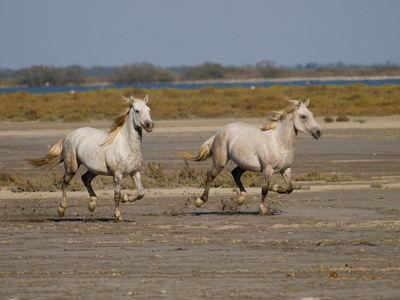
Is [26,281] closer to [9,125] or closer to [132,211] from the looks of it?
[132,211]

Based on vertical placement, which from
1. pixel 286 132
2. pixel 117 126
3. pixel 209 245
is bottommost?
pixel 209 245

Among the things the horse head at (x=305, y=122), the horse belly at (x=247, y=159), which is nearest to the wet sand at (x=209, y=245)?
the horse belly at (x=247, y=159)

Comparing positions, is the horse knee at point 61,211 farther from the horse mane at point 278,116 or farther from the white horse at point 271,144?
the horse mane at point 278,116

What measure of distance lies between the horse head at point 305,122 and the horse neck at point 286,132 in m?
0.09

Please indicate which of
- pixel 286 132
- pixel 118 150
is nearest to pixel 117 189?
pixel 118 150

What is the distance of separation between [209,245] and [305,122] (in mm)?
3417

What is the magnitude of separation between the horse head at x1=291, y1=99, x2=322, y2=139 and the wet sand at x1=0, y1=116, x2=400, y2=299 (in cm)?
140

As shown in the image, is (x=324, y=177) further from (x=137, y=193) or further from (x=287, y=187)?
(x=137, y=193)

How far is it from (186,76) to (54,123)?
154255 mm

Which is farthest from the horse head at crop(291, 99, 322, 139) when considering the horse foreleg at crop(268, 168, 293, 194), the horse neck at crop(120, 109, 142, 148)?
the horse neck at crop(120, 109, 142, 148)

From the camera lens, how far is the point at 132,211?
13.7 m

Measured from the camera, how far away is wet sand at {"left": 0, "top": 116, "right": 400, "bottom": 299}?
7.76 m

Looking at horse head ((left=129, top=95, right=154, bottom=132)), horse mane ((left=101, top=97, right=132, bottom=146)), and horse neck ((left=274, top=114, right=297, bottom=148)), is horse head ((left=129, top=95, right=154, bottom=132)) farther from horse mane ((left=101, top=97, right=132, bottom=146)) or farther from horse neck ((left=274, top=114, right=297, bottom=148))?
horse neck ((left=274, top=114, right=297, bottom=148))

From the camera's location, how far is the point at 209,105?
5056 centimetres
